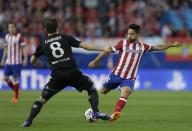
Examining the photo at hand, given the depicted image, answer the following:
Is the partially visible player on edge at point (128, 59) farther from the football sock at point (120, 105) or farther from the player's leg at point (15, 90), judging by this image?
the player's leg at point (15, 90)

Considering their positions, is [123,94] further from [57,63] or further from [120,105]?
[57,63]

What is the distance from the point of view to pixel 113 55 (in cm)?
2731

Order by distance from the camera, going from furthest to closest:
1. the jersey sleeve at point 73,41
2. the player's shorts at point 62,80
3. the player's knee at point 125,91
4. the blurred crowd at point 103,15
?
the blurred crowd at point 103,15 < the player's knee at point 125,91 < the player's shorts at point 62,80 < the jersey sleeve at point 73,41

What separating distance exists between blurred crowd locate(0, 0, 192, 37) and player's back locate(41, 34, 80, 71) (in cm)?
1612

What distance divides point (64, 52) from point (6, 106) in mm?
5623

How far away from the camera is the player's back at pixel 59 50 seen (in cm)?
1256

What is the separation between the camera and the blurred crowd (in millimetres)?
29672

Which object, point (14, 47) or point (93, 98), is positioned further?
point (14, 47)

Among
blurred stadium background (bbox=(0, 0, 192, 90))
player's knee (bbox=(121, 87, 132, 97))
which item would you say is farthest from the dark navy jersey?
blurred stadium background (bbox=(0, 0, 192, 90))

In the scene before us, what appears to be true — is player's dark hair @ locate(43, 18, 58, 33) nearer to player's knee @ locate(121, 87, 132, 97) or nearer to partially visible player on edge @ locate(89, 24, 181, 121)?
partially visible player on edge @ locate(89, 24, 181, 121)

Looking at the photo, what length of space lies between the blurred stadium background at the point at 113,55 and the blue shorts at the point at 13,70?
0.78m

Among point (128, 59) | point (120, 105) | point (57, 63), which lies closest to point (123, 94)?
point (120, 105)

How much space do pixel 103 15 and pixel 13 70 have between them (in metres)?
10.7

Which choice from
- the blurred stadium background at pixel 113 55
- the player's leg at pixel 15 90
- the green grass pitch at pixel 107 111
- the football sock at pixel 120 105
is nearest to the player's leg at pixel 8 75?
the player's leg at pixel 15 90
